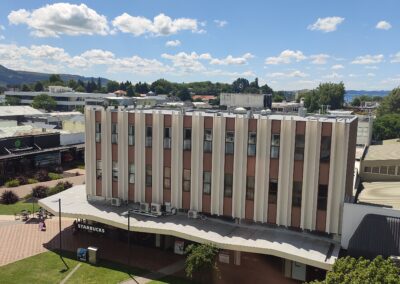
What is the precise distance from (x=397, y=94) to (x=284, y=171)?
134 meters

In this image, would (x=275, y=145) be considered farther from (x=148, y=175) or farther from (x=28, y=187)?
(x=28, y=187)

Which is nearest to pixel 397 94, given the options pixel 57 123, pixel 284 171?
pixel 57 123

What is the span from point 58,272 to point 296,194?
22.6 m

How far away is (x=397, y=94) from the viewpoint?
5974 inches

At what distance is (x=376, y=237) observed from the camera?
31.4 m

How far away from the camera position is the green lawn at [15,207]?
54344mm

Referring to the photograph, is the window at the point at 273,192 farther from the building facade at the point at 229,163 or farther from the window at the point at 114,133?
the window at the point at 114,133

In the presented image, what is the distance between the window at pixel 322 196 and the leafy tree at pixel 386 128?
7851 centimetres

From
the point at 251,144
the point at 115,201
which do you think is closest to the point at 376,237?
Result: the point at 251,144

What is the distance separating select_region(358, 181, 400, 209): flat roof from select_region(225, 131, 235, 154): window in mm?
13334

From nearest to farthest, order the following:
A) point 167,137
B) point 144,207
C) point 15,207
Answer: point 167,137 < point 144,207 < point 15,207

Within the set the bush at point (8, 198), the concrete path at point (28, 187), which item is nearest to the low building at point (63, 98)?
the concrete path at point (28, 187)

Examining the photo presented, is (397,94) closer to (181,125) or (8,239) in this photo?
(181,125)

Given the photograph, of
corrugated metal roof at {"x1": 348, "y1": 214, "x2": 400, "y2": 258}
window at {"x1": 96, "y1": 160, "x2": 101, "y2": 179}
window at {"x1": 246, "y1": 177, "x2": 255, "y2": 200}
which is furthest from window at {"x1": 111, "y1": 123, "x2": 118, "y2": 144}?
corrugated metal roof at {"x1": 348, "y1": 214, "x2": 400, "y2": 258}
